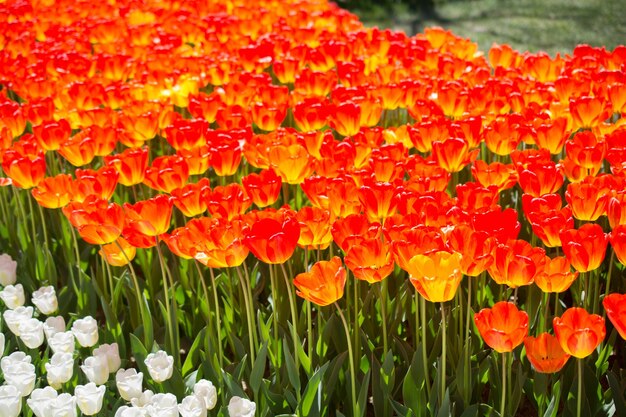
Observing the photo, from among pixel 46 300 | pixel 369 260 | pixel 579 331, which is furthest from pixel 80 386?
pixel 579 331

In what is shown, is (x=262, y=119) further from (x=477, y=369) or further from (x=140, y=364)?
(x=477, y=369)

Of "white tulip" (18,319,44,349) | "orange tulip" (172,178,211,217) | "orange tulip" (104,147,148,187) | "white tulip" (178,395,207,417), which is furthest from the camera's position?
"orange tulip" (104,147,148,187)

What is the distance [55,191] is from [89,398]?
85 centimetres

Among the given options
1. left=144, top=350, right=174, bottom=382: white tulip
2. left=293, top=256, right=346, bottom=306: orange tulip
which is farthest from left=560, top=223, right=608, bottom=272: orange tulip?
left=144, top=350, right=174, bottom=382: white tulip

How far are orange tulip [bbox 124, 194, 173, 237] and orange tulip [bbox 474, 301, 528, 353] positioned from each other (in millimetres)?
878

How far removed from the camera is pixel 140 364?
2.40 metres

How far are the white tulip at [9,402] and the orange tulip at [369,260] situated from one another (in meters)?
0.82

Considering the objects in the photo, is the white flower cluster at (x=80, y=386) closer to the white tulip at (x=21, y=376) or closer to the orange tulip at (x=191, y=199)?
the white tulip at (x=21, y=376)

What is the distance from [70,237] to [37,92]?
1.03 m

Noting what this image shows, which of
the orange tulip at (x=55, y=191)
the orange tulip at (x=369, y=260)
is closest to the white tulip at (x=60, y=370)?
the orange tulip at (x=55, y=191)

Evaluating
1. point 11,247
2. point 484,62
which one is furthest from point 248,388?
point 484,62

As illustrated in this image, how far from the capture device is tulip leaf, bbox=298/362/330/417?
2111mm

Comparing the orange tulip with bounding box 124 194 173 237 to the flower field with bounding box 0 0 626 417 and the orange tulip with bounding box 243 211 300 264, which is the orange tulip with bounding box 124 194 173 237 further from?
the orange tulip with bounding box 243 211 300 264

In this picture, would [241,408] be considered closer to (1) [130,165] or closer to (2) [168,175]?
(2) [168,175]
